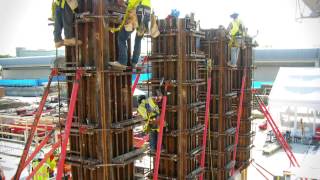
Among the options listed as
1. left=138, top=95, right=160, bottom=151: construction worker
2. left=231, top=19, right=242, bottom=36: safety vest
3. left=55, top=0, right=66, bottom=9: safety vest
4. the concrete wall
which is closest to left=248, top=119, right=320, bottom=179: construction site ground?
left=231, top=19, right=242, bottom=36: safety vest

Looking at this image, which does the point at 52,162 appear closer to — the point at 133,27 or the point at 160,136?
the point at 160,136

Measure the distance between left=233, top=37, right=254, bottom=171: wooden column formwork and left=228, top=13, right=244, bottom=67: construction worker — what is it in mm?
1125

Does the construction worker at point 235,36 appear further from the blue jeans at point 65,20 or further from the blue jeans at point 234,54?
the blue jeans at point 65,20

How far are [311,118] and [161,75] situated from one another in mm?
16916

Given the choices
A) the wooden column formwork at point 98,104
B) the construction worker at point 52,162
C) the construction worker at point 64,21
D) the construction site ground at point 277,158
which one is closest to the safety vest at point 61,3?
the construction worker at point 64,21

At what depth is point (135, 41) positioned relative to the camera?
8.07 meters

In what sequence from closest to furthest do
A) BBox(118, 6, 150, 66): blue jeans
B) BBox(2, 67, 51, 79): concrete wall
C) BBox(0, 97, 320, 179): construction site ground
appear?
BBox(118, 6, 150, 66): blue jeans → BBox(0, 97, 320, 179): construction site ground → BBox(2, 67, 51, 79): concrete wall

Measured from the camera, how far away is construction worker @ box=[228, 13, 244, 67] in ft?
43.2

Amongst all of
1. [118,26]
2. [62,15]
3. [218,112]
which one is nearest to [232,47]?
[218,112]

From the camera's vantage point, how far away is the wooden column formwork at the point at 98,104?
Answer: 22.5 ft

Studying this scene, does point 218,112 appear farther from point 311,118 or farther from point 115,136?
point 311,118

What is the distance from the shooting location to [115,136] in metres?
7.22

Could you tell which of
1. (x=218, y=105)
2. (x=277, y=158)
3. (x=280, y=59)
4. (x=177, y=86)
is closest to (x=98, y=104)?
(x=177, y=86)

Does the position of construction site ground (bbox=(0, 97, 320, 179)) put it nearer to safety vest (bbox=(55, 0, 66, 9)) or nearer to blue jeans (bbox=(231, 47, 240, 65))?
blue jeans (bbox=(231, 47, 240, 65))
